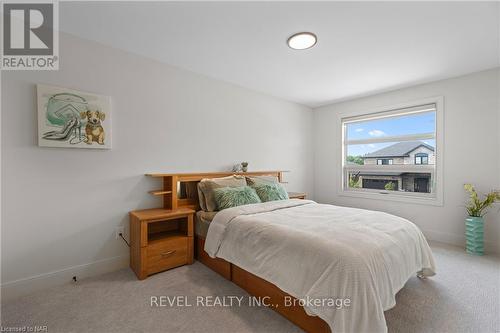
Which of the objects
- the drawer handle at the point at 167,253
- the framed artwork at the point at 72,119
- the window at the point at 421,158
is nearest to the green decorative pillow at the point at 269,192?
the drawer handle at the point at 167,253

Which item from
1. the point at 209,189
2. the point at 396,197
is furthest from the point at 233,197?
the point at 396,197

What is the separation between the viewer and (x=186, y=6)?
1.78 meters

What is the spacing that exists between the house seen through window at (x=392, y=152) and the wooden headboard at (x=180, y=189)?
267 cm

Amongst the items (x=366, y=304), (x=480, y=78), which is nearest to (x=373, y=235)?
(x=366, y=304)

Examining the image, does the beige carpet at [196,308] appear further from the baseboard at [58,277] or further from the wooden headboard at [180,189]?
the wooden headboard at [180,189]

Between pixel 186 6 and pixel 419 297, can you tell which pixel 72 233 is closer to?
pixel 186 6

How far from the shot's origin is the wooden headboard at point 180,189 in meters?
2.59

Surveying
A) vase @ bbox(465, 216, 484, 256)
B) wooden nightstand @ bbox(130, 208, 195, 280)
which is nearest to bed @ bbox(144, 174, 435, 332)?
wooden nightstand @ bbox(130, 208, 195, 280)

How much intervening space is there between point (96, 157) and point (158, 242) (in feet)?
3.61

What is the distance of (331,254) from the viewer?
4.52ft

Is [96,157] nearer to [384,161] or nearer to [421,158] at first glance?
[384,161]

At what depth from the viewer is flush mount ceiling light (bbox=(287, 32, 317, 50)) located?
2119mm

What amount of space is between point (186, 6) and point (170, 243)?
225cm

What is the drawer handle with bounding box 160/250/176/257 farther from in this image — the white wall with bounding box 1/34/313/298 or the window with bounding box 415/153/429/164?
the window with bounding box 415/153/429/164
